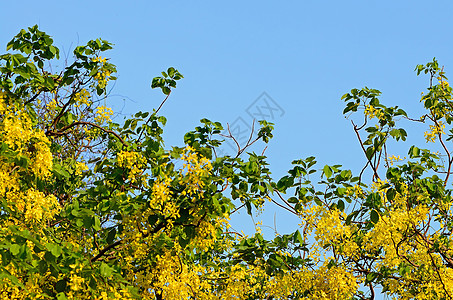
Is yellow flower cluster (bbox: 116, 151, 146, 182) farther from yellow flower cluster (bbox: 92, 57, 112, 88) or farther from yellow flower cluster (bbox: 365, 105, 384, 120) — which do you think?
yellow flower cluster (bbox: 365, 105, 384, 120)

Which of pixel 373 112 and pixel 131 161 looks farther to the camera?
pixel 373 112

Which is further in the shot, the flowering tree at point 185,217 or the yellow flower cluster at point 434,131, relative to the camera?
the yellow flower cluster at point 434,131

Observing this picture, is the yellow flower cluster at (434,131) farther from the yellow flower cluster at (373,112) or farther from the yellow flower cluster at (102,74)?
the yellow flower cluster at (102,74)

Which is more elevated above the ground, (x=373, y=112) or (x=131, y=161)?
(x=373, y=112)

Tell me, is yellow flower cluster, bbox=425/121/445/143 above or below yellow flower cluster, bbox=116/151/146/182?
above

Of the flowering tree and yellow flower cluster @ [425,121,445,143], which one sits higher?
yellow flower cluster @ [425,121,445,143]

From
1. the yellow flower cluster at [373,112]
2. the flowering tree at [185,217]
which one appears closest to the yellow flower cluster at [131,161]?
the flowering tree at [185,217]

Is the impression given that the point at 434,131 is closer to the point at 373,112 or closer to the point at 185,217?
the point at 373,112

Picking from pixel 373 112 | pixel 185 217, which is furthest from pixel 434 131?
pixel 185 217

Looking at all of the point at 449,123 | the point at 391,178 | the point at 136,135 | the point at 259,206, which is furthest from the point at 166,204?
the point at 449,123

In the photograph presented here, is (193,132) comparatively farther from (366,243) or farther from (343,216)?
(366,243)

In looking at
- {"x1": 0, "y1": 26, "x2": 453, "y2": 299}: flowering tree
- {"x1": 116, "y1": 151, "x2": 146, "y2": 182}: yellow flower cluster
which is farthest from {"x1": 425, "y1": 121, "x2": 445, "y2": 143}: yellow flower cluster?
{"x1": 116, "y1": 151, "x2": 146, "y2": 182}: yellow flower cluster

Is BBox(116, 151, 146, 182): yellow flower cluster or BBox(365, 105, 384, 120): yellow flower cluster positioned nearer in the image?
BBox(116, 151, 146, 182): yellow flower cluster

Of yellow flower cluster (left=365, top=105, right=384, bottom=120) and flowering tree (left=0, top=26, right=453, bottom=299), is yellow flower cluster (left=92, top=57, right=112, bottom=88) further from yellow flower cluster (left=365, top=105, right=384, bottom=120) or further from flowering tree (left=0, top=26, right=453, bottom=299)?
yellow flower cluster (left=365, top=105, right=384, bottom=120)
